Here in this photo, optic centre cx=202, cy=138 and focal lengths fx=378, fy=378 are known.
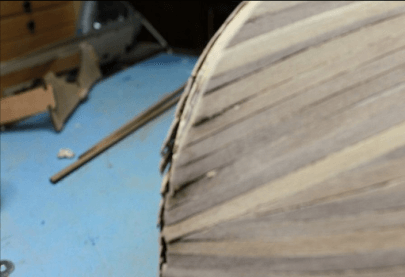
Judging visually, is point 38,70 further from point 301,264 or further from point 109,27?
point 301,264

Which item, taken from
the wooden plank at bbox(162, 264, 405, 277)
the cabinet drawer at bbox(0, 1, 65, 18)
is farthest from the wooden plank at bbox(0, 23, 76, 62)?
the wooden plank at bbox(162, 264, 405, 277)

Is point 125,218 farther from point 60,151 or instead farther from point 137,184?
point 60,151

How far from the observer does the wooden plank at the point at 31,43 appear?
10.6ft

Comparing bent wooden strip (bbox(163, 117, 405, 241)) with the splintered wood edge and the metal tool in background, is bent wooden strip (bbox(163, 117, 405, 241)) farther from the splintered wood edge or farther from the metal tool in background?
the metal tool in background

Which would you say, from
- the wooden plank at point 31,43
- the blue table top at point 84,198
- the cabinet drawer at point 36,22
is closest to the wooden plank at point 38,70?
the wooden plank at point 31,43

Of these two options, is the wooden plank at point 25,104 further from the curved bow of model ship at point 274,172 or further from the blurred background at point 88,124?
the curved bow of model ship at point 274,172

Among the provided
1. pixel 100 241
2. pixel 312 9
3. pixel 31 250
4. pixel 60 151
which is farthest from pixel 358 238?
pixel 60 151

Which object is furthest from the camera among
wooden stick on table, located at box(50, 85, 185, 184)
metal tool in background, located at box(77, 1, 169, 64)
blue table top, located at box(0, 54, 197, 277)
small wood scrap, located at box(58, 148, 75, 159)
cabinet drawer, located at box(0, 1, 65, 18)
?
metal tool in background, located at box(77, 1, 169, 64)

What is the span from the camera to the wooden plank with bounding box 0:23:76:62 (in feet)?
10.6

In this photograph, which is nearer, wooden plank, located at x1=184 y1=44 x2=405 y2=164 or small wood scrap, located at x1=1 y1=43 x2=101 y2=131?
wooden plank, located at x1=184 y1=44 x2=405 y2=164

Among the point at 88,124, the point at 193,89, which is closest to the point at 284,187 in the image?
the point at 193,89

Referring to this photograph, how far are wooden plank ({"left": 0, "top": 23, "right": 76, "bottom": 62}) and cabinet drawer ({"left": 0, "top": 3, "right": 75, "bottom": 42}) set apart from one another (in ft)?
0.12

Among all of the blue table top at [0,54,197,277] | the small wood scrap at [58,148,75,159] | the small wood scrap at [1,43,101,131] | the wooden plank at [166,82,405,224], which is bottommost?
the blue table top at [0,54,197,277]

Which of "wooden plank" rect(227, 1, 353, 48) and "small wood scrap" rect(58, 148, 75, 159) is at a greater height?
"wooden plank" rect(227, 1, 353, 48)
